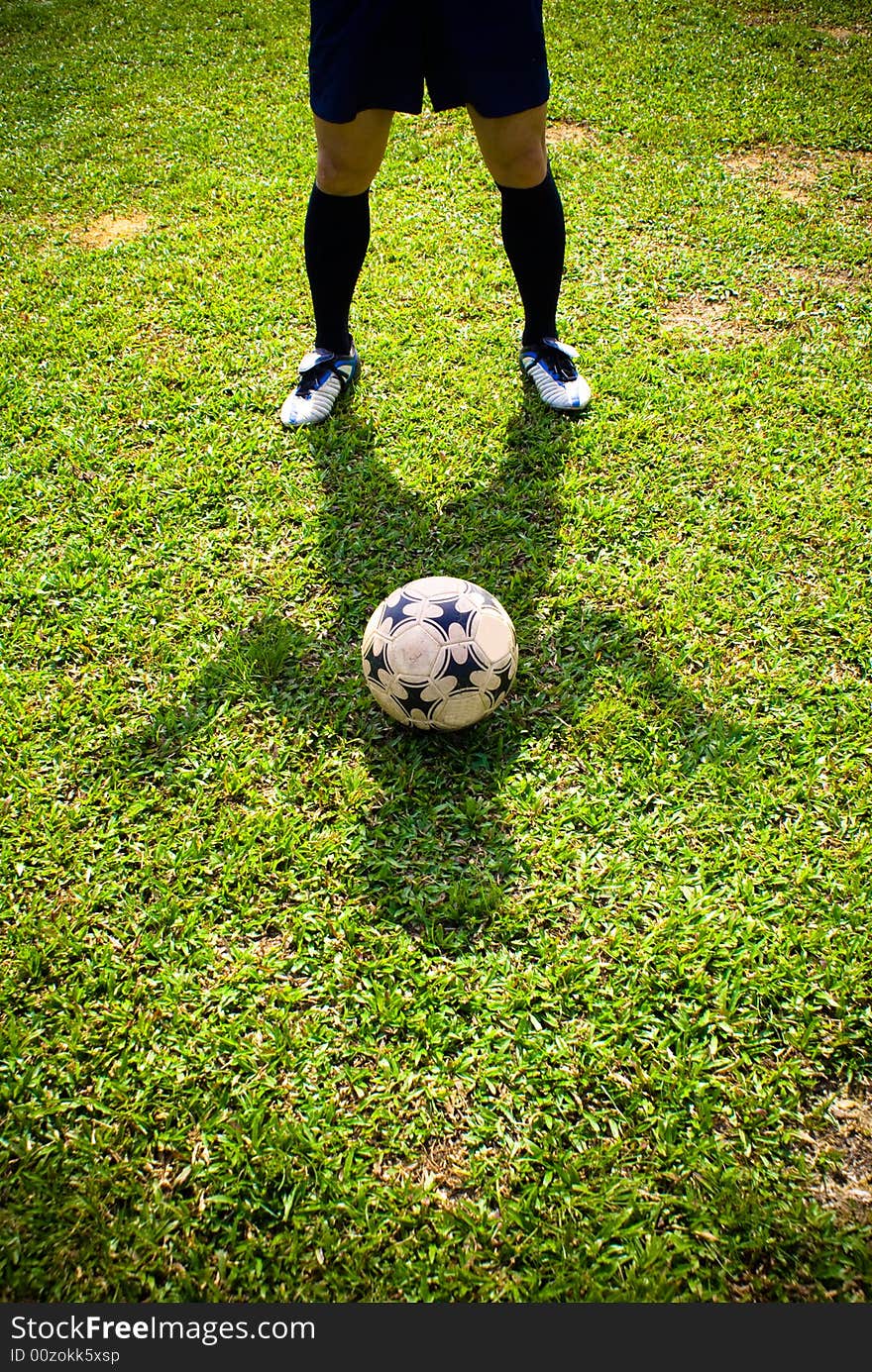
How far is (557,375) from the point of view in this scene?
3.71 m

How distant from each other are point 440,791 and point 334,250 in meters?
2.30

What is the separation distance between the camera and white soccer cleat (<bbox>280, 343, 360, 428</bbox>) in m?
3.63

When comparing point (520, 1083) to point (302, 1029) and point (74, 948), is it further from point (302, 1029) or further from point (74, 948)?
point (74, 948)

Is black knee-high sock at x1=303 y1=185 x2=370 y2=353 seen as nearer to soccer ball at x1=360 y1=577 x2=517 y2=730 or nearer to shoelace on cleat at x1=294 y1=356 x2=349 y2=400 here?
shoelace on cleat at x1=294 y1=356 x2=349 y2=400

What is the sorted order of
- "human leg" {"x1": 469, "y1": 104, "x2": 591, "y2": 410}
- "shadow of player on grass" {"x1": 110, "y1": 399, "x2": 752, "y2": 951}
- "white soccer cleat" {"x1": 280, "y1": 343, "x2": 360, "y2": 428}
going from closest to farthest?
"shadow of player on grass" {"x1": 110, "y1": 399, "x2": 752, "y2": 951}
"human leg" {"x1": 469, "y1": 104, "x2": 591, "y2": 410}
"white soccer cleat" {"x1": 280, "y1": 343, "x2": 360, "y2": 428}

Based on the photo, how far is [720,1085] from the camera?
1943 millimetres

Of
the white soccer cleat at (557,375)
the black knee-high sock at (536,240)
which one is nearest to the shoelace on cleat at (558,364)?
the white soccer cleat at (557,375)

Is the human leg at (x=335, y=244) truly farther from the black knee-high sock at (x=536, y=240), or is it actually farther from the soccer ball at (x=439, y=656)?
the soccer ball at (x=439, y=656)

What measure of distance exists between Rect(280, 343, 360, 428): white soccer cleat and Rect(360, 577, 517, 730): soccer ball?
1.55m

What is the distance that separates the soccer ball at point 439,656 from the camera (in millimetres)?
2326

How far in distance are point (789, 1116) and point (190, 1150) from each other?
1395 millimetres

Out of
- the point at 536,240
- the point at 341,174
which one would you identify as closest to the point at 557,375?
the point at 536,240

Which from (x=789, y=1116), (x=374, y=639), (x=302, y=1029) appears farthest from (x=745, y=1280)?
(x=374, y=639)

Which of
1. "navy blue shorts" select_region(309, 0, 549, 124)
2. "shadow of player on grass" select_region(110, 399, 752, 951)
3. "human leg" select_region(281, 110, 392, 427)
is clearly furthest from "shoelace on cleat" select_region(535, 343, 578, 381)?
"navy blue shorts" select_region(309, 0, 549, 124)
